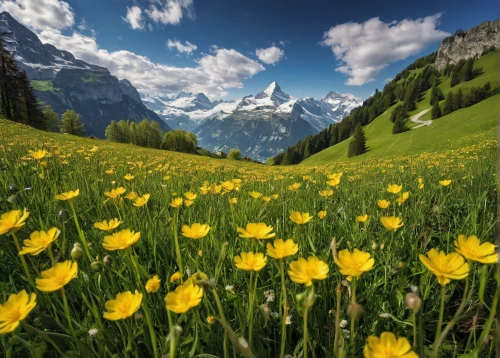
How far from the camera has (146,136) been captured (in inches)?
3014

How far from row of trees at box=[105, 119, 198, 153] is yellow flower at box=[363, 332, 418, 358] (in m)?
77.9

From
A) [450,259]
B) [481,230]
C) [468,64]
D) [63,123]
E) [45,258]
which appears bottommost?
[45,258]

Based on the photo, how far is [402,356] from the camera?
72cm

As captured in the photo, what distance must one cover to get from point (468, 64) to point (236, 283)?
4262 inches

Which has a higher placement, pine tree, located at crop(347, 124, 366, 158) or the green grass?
pine tree, located at crop(347, 124, 366, 158)

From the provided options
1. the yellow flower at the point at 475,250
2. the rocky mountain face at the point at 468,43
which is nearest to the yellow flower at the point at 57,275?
the yellow flower at the point at 475,250

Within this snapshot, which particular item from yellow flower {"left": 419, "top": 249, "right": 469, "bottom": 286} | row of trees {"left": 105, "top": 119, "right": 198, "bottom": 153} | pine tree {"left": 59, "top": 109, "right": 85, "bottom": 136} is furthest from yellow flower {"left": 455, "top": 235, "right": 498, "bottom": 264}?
pine tree {"left": 59, "top": 109, "right": 85, "bottom": 136}

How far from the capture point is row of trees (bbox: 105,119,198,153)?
74.8 m

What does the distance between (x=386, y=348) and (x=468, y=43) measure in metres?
149

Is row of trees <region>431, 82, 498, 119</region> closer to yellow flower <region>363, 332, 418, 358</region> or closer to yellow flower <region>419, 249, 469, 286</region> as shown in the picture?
yellow flower <region>419, 249, 469, 286</region>

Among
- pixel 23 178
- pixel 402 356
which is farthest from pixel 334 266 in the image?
pixel 23 178

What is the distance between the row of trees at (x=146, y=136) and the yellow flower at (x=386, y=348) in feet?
256

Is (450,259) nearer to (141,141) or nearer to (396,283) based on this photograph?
(396,283)

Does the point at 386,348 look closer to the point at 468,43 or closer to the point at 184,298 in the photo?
the point at 184,298
